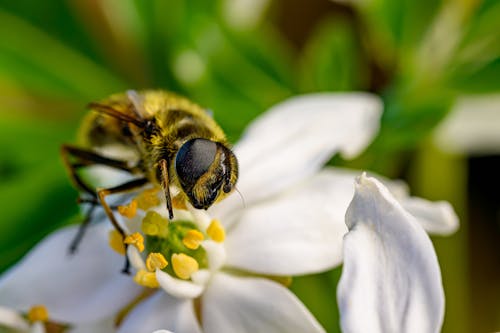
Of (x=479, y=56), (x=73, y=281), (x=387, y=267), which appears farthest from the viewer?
(x=479, y=56)

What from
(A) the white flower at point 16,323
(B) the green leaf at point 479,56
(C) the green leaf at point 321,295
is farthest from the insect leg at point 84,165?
(B) the green leaf at point 479,56

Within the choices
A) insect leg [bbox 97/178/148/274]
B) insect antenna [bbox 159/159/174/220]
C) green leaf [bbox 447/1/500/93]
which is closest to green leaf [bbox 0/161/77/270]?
insect leg [bbox 97/178/148/274]

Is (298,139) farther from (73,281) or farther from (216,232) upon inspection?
(73,281)

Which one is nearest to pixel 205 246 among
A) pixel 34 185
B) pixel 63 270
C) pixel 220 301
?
pixel 220 301

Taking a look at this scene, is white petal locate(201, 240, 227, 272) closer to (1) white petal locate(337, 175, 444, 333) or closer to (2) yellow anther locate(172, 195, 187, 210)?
(2) yellow anther locate(172, 195, 187, 210)

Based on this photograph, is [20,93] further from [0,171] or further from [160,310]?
[160,310]


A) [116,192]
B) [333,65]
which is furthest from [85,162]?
[333,65]

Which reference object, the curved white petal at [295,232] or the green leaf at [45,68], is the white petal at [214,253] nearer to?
the curved white petal at [295,232]
